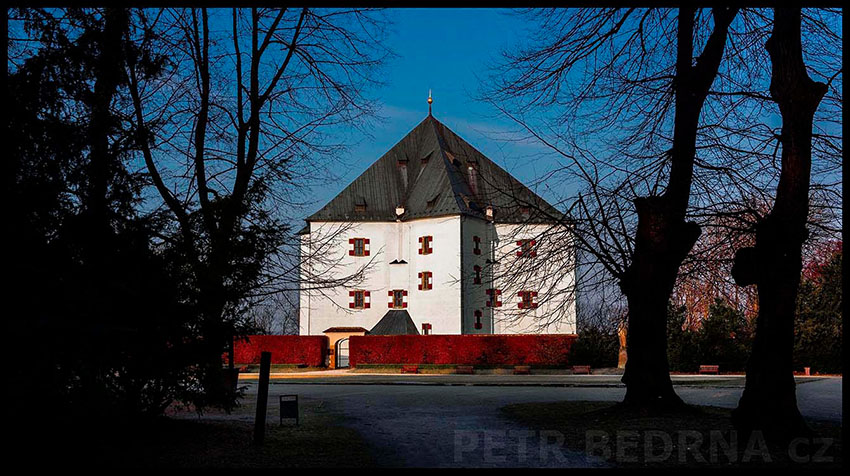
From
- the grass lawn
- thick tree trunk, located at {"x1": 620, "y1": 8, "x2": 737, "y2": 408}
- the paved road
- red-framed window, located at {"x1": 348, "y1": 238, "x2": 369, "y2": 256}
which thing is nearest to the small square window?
red-framed window, located at {"x1": 348, "y1": 238, "x2": 369, "y2": 256}

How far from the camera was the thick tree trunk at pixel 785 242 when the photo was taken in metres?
10.1

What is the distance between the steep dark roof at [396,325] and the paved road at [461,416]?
2033cm

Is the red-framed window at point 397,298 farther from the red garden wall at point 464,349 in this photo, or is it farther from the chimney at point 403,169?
the red garden wall at point 464,349

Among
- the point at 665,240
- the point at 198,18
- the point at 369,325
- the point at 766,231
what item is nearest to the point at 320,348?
the point at 369,325

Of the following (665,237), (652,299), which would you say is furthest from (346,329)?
(665,237)

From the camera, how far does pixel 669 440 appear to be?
10.3 metres

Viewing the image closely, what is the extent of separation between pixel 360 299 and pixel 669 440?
51.1m

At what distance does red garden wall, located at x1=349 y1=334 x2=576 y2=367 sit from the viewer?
38.9 m

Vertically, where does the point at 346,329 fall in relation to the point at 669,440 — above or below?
above

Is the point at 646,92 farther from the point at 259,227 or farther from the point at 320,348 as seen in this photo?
the point at 320,348

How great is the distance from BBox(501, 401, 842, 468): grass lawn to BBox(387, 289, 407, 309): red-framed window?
4562 cm

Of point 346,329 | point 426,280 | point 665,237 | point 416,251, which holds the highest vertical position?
point 416,251

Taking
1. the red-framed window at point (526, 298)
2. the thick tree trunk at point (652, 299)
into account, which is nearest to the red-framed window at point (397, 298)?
the red-framed window at point (526, 298)

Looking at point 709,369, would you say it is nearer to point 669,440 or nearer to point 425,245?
point 669,440
